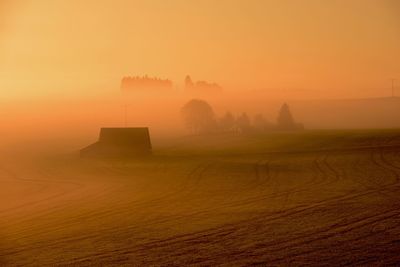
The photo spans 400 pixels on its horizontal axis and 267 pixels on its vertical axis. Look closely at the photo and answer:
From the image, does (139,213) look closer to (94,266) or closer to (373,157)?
(94,266)

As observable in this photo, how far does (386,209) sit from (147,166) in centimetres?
3105

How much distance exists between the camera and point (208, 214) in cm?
2444

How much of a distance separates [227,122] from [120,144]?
7255 centimetres

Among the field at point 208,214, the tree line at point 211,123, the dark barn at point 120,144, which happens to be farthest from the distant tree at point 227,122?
the field at point 208,214

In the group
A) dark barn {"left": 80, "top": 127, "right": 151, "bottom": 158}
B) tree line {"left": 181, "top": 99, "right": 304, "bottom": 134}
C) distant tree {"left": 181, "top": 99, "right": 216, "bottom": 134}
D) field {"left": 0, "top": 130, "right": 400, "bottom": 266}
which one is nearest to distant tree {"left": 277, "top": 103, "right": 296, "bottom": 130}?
tree line {"left": 181, "top": 99, "right": 304, "bottom": 134}

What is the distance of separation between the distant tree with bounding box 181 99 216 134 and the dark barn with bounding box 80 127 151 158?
5932cm

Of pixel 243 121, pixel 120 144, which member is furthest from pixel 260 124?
pixel 120 144

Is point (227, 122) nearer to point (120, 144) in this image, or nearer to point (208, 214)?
point (120, 144)

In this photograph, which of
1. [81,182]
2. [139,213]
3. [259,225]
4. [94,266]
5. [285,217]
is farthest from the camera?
[81,182]

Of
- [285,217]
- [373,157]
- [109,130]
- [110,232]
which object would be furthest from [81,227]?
[109,130]

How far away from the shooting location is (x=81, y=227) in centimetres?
2286

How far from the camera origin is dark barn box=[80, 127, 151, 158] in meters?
63.7

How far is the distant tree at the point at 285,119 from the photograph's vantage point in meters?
134

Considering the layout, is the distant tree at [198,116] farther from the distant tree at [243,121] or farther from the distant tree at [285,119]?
the distant tree at [285,119]
